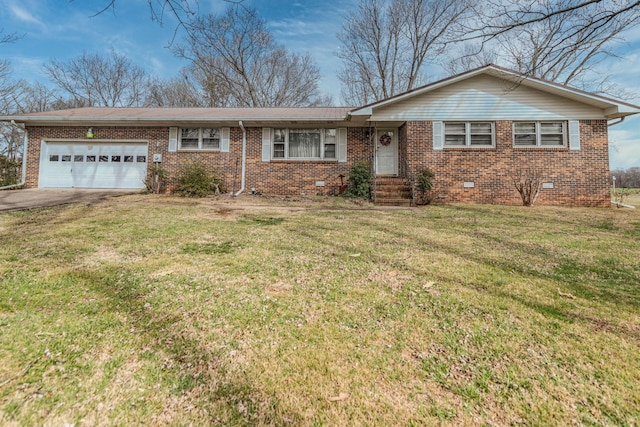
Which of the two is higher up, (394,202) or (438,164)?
(438,164)

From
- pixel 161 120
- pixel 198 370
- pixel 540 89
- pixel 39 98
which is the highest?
pixel 39 98

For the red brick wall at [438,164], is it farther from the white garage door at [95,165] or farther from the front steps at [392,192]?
the front steps at [392,192]

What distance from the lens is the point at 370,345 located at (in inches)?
78.9

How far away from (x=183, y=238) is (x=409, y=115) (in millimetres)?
9556

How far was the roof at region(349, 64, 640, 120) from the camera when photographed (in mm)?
10234

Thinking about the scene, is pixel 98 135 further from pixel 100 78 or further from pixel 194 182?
pixel 100 78

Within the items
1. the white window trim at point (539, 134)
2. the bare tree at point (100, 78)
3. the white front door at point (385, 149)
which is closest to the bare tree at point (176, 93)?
the bare tree at point (100, 78)

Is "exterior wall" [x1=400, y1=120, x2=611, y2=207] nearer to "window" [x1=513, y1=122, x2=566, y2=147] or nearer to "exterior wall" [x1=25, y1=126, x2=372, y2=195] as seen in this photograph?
"window" [x1=513, y1=122, x2=566, y2=147]

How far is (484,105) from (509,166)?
8.01 ft

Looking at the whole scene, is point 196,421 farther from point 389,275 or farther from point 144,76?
point 144,76

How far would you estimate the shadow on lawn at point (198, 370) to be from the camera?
4.70 ft

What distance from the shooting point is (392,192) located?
10820mm

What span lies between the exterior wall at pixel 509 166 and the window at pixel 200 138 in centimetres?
779

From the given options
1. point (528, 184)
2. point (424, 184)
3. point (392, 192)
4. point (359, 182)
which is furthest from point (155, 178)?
point (528, 184)
